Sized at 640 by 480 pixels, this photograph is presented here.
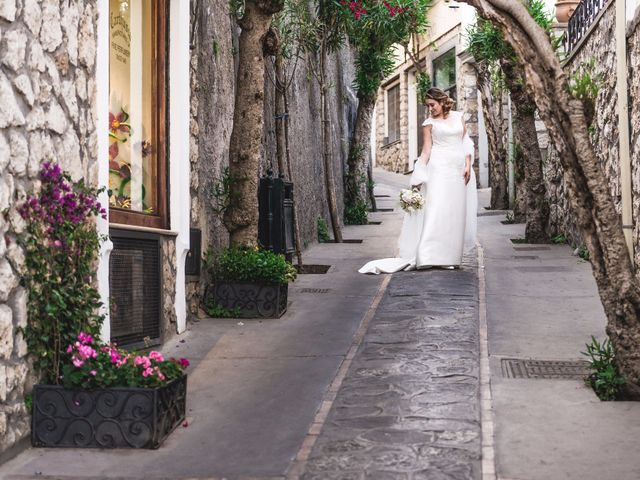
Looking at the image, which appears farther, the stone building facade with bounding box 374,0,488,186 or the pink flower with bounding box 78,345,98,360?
the stone building facade with bounding box 374,0,488,186

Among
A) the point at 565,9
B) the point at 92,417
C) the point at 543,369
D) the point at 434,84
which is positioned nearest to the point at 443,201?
the point at 543,369

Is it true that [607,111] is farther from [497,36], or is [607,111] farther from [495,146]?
[495,146]

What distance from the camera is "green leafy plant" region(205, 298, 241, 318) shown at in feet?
26.6

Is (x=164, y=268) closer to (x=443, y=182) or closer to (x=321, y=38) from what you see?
(x=443, y=182)

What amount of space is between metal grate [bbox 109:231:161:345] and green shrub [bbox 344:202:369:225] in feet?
39.7

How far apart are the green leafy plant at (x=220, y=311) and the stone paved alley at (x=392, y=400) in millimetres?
191

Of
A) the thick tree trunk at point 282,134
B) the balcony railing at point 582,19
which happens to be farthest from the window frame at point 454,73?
the thick tree trunk at point 282,134

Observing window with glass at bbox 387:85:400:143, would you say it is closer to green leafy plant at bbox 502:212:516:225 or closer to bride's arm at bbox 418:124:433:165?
green leafy plant at bbox 502:212:516:225

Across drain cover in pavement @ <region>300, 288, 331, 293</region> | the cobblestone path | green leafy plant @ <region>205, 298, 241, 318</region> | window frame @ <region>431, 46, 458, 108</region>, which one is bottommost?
the cobblestone path

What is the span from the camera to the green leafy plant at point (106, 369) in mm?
4551

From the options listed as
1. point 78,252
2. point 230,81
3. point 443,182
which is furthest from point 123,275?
point 443,182

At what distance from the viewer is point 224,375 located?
5992mm

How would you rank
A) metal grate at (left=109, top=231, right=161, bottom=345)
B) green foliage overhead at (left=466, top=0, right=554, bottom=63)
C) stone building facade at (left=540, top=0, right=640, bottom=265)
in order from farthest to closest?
green foliage overhead at (left=466, top=0, right=554, bottom=63)
stone building facade at (left=540, top=0, right=640, bottom=265)
metal grate at (left=109, top=231, right=161, bottom=345)

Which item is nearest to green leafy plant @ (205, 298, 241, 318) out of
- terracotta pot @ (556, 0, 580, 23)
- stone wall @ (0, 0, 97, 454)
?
stone wall @ (0, 0, 97, 454)
